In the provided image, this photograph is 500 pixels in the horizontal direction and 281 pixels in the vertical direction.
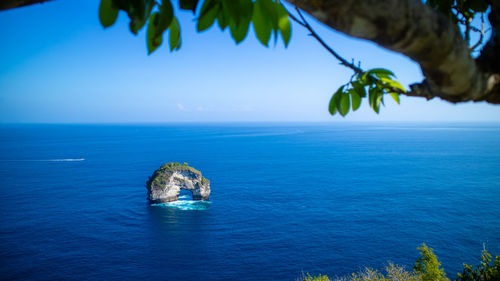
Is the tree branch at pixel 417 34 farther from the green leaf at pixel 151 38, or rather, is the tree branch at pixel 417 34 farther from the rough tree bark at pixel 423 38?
the green leaf at pixel 151 38

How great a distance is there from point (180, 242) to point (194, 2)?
35.1 m

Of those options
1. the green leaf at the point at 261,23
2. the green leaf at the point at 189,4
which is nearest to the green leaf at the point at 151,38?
the green leaf at the point at 189,4

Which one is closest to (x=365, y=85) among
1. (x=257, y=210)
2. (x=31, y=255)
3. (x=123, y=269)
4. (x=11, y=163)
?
(x=123, y=269)

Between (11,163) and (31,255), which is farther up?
(11,163)

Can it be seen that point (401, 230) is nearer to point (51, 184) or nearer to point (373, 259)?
point (373, 259)

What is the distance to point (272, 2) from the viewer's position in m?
0.46

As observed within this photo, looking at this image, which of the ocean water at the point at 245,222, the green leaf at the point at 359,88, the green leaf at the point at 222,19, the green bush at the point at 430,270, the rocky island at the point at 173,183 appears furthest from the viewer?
the rocky island at the point at 173,183

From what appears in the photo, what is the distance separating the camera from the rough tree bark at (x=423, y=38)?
1.93 feet

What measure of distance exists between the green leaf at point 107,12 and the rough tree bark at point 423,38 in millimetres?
138

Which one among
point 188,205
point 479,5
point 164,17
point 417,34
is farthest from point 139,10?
point 188,205

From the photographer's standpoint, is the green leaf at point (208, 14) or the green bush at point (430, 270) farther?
the green bush at point (430, 270)

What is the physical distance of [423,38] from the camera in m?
0.68

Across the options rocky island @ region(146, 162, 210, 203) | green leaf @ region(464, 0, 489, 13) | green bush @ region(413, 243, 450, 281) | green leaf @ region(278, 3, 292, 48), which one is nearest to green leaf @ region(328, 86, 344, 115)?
green leaf @ region(278, 3, 292, 48)

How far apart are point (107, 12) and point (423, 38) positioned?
0.71 meters
